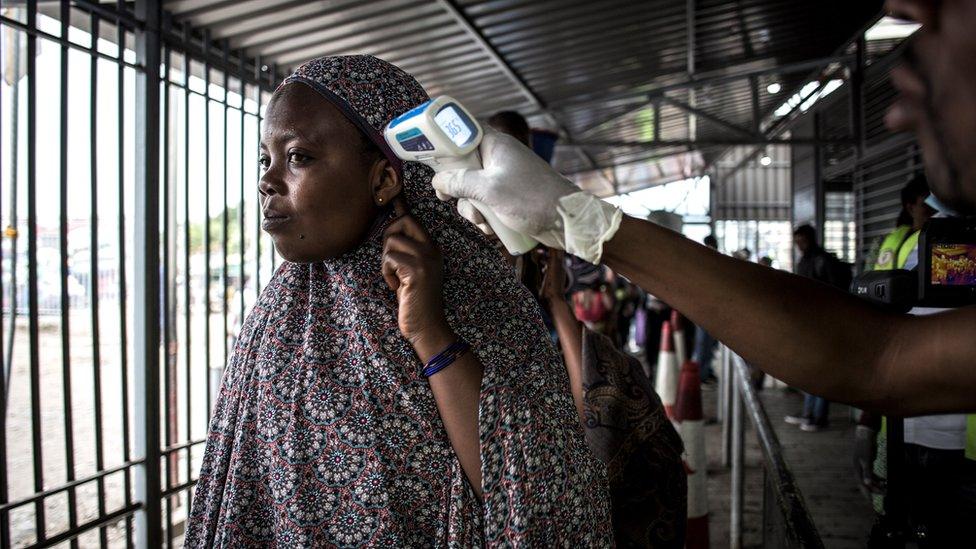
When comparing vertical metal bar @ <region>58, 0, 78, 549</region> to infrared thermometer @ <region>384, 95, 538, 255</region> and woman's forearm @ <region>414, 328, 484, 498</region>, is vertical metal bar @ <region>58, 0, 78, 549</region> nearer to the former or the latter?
woman's forearm @ <region>414, 328, 484, 498</region>

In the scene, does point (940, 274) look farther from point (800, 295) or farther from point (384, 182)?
point (384, 182)

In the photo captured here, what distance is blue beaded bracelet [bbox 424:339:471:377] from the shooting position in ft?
4.02

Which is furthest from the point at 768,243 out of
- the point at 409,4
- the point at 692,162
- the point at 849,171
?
the point at 409,4

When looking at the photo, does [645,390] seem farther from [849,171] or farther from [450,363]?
[849,171]

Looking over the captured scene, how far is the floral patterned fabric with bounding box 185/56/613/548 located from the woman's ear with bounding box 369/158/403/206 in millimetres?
31

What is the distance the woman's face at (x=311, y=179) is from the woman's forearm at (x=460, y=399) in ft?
0.97

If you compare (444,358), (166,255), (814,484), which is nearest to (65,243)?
(166,255)

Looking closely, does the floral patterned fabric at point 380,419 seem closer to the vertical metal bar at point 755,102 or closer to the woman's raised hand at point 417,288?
the woman's raised hand at point 417,288

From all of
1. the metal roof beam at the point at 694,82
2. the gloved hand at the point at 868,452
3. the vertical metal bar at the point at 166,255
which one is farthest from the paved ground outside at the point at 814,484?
the metal roof beam at the point at 694,82

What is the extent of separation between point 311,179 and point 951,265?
139 centimetres

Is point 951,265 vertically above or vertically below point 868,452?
above

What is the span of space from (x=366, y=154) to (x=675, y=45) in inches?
266

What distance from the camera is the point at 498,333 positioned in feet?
4.30

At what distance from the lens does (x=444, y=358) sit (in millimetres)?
1226
